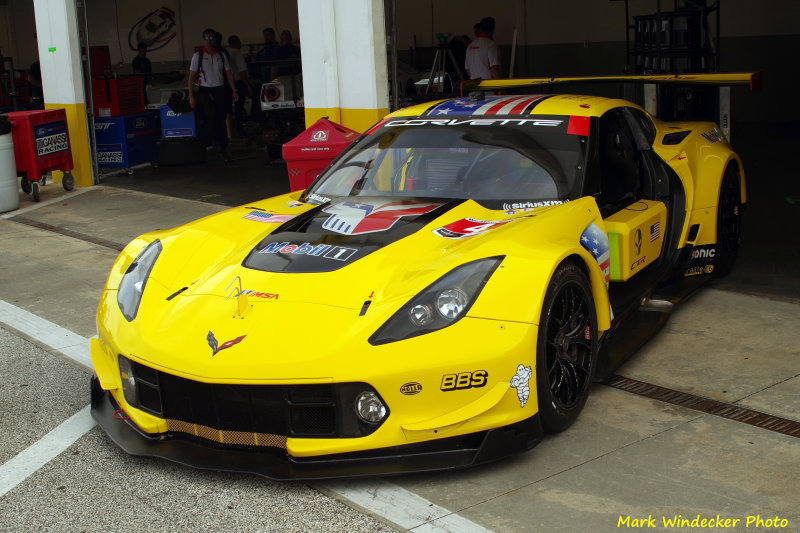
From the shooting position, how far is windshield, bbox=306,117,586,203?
4.41 meters

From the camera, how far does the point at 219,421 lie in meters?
3.33

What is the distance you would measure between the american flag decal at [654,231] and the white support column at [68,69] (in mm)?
8902

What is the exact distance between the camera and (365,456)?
3262 millimetres

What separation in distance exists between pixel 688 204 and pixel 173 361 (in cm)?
327

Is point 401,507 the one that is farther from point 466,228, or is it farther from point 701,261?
point 701,261

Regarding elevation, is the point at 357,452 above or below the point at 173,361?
below

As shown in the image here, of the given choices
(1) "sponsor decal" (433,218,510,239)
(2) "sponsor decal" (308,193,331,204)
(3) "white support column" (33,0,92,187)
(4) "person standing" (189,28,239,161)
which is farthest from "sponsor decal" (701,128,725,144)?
(4) "person standing" (189,28,239,161)

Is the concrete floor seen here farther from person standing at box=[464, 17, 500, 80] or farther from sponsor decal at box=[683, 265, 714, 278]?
person standing at box=[464, 17, 500, 80]

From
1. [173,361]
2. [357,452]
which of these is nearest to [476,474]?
[357,452]

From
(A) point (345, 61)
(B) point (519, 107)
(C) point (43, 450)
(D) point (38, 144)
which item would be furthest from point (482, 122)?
(D) point (38, 144)

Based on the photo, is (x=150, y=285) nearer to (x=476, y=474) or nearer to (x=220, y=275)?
(x=220, y=275)

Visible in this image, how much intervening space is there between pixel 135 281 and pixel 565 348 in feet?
6.17

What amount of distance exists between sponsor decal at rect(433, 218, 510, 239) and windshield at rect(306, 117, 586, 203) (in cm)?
31

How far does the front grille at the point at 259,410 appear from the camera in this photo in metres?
3.21
